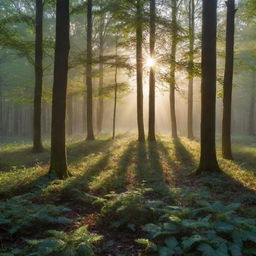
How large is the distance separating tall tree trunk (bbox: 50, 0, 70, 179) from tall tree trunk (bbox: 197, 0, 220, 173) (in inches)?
173

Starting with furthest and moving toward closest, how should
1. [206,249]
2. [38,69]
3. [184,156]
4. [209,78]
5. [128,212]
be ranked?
[38,69] < [184,156] < [209,78] < [128,212] < [206,249]

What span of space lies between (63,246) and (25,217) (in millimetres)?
1561

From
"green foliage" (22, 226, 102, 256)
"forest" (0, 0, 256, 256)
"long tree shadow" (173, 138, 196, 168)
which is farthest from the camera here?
"long tree shadow" (173, 138, 196, 168)

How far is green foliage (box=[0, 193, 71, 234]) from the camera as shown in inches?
221

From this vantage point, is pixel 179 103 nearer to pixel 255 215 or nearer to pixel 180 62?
pixel 180 62

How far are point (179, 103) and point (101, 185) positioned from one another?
185 ft

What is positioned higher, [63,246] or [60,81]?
[60,81]

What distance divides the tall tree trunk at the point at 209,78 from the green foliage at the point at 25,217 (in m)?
5.74

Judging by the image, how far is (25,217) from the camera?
19.1 ft

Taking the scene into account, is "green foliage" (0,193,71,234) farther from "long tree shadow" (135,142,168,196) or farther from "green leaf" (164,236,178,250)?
"long tree shadow" (135,142,168,196)

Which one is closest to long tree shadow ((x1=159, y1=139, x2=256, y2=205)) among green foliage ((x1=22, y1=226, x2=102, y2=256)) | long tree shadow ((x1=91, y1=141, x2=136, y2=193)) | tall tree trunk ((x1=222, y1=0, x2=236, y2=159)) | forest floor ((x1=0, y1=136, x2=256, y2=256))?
forest floor ((x1=0, y1=136, x2=256, y2=256))

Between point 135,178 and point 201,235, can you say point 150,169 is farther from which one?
point 201,235

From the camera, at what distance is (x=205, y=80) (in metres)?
10.3

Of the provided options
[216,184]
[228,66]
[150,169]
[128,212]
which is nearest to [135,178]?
[150,169]
